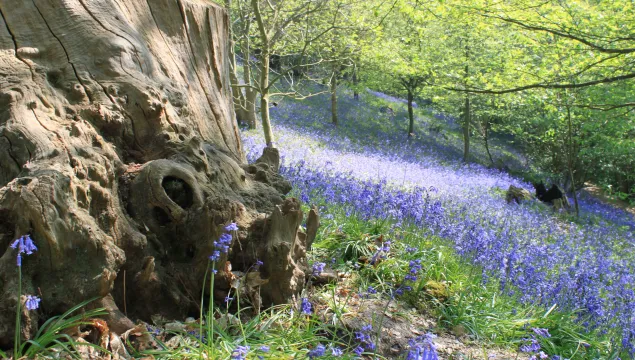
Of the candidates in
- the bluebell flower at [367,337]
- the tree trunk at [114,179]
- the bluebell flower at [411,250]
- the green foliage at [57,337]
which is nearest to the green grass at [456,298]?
the bluebell flower at [411,250]

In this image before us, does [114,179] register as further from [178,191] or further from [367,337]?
[367,337]

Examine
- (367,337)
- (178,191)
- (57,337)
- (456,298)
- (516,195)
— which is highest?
(178,191)

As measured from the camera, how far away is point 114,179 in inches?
114

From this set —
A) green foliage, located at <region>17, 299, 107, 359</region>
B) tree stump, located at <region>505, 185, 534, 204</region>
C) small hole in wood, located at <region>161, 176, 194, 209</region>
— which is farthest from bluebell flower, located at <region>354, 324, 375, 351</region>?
tree stump, located at <region>505, 185, 534, 204</region>

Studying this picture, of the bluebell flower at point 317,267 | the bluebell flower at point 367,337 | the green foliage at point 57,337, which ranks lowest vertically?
the bluebell flower at point 367,337

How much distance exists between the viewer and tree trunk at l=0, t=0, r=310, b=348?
242 centimetres

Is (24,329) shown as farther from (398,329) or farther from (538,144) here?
(538,144)

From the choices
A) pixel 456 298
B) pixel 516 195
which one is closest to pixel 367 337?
pixel 456 298

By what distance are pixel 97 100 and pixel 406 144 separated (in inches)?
820

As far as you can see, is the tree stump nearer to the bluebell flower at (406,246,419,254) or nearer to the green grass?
the green grass

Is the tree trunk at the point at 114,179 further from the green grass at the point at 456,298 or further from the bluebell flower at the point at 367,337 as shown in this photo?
the green grass at the point at 456,298

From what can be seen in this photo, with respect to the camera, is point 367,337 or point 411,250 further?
point 411,250

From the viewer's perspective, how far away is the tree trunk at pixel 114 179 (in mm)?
2420

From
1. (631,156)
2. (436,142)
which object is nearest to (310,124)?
(436,142)
